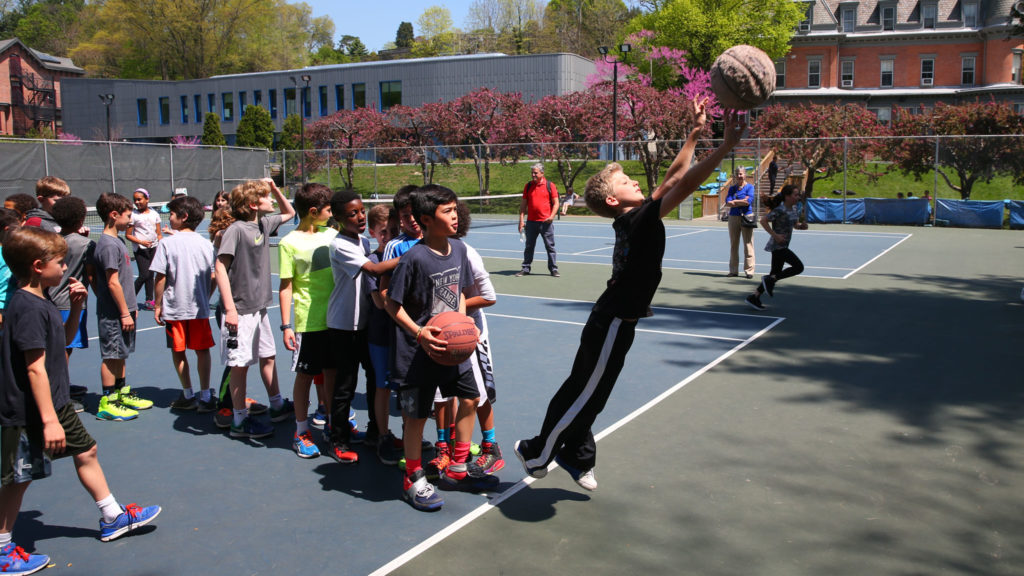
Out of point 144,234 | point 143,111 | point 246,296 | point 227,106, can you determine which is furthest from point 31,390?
point 143,111

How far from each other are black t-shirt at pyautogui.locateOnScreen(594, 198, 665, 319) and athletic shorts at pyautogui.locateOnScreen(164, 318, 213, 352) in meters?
3.57

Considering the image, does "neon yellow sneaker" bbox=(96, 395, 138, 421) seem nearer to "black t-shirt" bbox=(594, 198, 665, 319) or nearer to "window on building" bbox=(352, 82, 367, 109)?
"black t-shirt" bbox=(594, 198, 665, 319)

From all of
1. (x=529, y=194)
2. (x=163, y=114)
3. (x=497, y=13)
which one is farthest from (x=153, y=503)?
(x=497, y=13)

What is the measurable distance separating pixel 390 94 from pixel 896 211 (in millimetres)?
47137

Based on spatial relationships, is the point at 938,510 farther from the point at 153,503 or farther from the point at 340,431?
the point at 153,503

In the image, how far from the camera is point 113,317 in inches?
258

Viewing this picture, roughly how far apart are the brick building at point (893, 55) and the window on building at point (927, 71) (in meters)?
0.06

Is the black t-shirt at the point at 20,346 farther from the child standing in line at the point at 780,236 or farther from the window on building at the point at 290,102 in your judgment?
the window on building at the point at 290,102

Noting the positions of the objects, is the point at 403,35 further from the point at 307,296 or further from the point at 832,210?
the point at 307,296

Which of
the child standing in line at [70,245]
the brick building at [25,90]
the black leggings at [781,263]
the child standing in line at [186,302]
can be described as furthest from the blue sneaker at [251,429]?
the brick building at [25,90]

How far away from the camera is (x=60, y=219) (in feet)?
19.9

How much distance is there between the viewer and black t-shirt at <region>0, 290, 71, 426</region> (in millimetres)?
3855

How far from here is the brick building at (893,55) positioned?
57219 millimetres

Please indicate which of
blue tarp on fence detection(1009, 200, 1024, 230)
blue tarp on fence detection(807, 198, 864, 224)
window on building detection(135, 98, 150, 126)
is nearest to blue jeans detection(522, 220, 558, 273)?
blue tarp on fence detection(807, 198, 864, 224)
